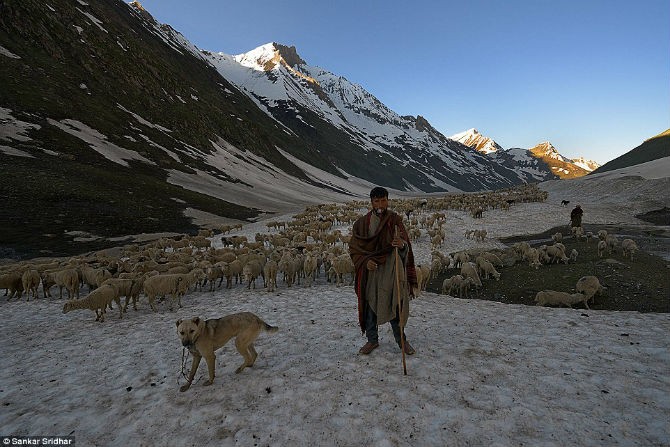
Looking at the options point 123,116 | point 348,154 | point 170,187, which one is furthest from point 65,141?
point 348,154

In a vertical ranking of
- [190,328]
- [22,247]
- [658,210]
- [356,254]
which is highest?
[658,210]

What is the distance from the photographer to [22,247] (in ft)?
74.2

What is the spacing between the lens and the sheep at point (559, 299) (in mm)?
10495

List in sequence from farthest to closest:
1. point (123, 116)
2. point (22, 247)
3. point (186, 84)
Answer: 1. point (186, 84)
2. point (123, 116)
3. point (22, 247)

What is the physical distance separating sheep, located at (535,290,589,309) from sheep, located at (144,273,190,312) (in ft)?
38.5

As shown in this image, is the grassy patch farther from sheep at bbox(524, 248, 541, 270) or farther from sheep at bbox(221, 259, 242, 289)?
sheep at bbox(221, 259, 242, 289)

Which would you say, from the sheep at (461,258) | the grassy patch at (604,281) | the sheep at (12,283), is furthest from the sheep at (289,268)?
the sheep at (12,283)

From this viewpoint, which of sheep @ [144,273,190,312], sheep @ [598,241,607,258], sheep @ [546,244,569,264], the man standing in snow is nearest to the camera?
the man standing in snow

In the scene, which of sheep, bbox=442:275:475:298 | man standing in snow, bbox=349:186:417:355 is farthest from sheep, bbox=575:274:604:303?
man standing in snow, bbox=349:186:417:355

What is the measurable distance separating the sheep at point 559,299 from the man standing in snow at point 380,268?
6.23m

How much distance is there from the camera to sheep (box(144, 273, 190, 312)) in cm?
1142

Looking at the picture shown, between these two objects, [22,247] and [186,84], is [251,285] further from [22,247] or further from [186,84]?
[186,84]

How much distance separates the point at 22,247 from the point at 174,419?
2500 centimetres

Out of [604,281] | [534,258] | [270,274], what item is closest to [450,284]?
[534,258]
